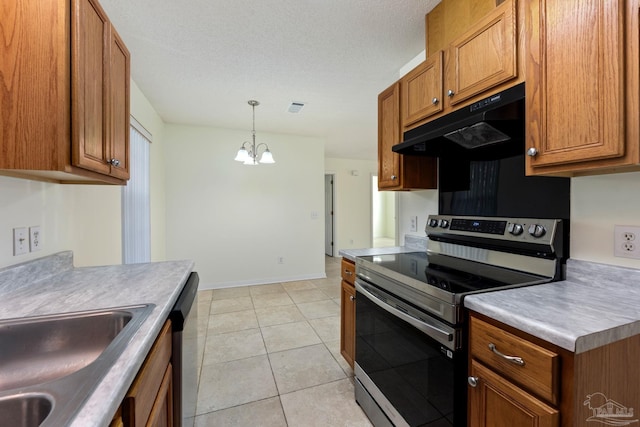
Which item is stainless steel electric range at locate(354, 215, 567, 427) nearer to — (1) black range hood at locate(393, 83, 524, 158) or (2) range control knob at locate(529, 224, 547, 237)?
(2) range control knob at locate(529, 224, 547, 237)

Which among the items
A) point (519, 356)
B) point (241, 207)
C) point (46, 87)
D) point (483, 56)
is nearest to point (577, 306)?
point (519, 356)

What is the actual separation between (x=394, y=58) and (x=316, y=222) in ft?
9.48

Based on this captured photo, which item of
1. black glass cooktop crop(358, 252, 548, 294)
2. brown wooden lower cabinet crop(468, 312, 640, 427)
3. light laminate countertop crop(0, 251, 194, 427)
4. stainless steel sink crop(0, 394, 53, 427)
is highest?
black glass cooktop crop(358, 252, 548, 294)

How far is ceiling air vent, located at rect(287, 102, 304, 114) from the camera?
3.18m

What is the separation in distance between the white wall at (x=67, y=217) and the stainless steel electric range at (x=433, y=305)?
1648 millimetres

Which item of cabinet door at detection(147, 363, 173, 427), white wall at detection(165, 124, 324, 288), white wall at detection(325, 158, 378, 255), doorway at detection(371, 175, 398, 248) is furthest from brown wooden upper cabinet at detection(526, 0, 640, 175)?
doorway at detection(371, 175, 398, 248)

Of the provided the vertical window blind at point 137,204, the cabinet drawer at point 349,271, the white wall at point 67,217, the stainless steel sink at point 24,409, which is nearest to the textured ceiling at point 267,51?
the vertical window blind at point 137,204

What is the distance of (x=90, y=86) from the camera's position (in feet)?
3.67

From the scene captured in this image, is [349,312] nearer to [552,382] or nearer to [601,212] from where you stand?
[552,382]

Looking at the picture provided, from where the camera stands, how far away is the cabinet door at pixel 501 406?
2.53 feet

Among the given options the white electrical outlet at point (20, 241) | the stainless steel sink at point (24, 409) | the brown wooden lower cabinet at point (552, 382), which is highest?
the white electrical outlet at point (20, 241)

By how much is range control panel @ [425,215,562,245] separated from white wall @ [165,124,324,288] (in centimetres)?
287

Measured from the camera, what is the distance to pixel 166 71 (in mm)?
2434

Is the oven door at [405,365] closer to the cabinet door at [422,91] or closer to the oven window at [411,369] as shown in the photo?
the oven window at [411,369]
